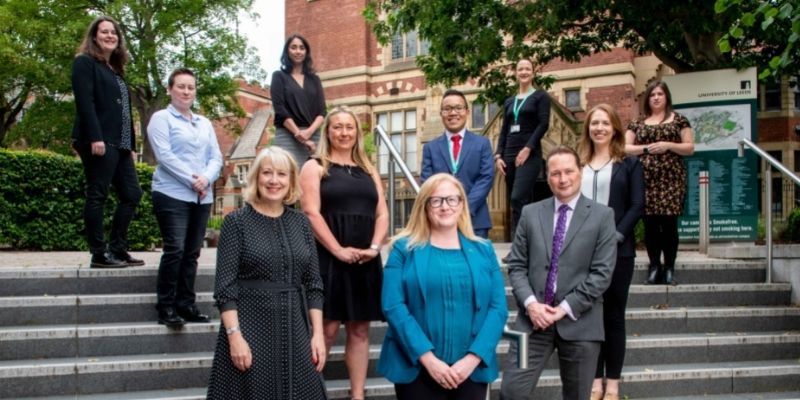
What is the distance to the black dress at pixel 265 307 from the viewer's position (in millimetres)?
3217

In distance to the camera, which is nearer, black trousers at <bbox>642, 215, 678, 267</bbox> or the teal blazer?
the teal blazer

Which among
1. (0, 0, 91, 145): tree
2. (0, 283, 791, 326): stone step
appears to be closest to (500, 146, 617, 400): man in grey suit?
(0, 283, 791, 326): stone step

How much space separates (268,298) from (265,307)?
0.04 m

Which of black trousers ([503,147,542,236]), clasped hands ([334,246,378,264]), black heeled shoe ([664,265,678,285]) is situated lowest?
black heeled shoe ([664,265,678,285])

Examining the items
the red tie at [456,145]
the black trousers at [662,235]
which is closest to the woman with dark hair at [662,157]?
the black trousers at [662,235]

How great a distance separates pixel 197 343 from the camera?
15.6ft

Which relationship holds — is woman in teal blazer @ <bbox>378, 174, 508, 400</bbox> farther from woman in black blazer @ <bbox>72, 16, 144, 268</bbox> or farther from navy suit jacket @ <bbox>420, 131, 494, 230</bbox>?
woman in black blazer @ <bbox>72, 16, 144, 268</bbox>

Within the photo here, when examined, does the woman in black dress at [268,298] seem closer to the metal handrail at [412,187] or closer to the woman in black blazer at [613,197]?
the metal handrail at [412,187]

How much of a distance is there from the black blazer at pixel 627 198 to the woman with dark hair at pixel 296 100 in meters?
2.38

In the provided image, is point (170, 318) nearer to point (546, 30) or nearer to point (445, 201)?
point (445, 201)


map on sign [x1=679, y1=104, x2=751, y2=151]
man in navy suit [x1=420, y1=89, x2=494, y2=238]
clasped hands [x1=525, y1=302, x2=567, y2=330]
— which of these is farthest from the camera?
map on sign [x1=679, y1=104, x2=751, y2=151]

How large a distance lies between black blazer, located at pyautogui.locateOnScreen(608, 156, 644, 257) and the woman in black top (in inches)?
Result: 53.9

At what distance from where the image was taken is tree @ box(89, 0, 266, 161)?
22.6 meters

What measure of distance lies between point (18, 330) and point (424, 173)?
2927 millimetres
